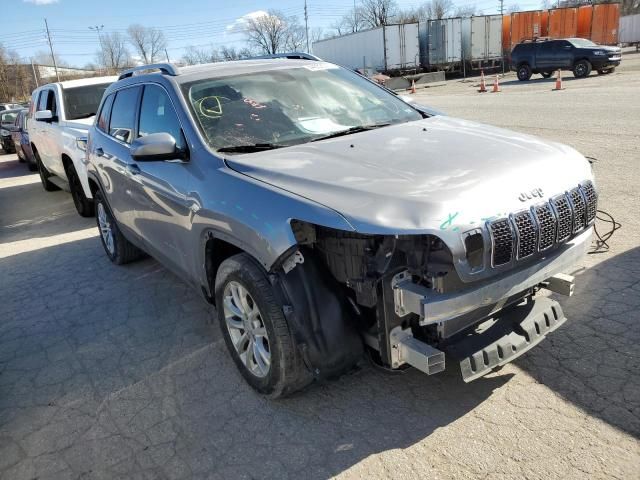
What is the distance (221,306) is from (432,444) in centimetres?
150

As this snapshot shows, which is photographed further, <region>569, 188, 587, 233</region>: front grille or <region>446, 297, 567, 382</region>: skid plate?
<region>569, 188, 587, 233</region>: front grille

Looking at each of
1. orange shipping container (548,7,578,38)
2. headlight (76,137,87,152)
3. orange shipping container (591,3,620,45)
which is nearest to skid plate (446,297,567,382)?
headlight (76,137,87,152)

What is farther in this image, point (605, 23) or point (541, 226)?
point (605, 23)

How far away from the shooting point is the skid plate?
103 inches

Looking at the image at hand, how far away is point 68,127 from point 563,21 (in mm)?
39807

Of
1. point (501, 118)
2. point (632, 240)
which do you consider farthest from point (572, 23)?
point (632, 240)

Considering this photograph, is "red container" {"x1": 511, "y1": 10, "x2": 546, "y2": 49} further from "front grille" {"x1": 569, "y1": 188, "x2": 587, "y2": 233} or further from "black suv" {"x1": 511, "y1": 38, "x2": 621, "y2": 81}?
"front grille" {"x1": 569, "y1": 188, "x2": 587, "y2": 233}

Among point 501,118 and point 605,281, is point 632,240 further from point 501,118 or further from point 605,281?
point 501,118

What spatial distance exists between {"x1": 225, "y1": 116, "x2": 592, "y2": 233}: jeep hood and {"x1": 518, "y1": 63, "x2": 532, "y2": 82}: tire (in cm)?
2641

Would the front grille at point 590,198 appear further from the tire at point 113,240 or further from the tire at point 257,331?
the tire at point 113,240

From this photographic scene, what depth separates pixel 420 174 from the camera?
2.66 m

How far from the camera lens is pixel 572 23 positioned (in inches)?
1516

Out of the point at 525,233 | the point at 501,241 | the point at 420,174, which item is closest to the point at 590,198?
the point at 525,233

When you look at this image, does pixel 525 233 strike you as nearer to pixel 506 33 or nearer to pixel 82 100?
pixel 82 100
